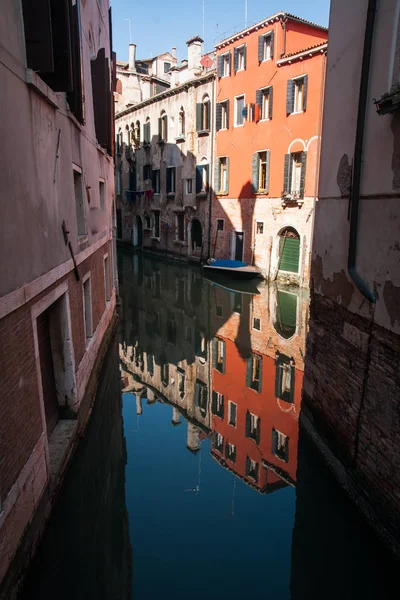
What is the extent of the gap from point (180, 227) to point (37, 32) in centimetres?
2066

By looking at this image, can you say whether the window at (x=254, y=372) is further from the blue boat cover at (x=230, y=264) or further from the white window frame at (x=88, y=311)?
the blue boat cover at (x=230, y=264)

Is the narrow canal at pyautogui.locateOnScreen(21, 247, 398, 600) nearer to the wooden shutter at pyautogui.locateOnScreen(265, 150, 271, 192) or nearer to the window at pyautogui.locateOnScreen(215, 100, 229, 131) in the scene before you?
the wooden shutter at pyautogui.locateOnScreen(265, 150, 271, 192)

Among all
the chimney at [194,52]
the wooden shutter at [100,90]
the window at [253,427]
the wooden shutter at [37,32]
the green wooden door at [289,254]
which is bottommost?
the window at [253,427]

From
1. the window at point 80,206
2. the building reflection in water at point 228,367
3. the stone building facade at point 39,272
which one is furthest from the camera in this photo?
the window at point 80,206

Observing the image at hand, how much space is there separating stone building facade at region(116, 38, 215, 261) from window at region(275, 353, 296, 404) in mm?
13139

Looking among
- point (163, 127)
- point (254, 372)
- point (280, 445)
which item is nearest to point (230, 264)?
point (254, 372)

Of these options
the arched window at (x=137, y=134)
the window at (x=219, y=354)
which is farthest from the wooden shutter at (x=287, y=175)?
the arched window at (x=137, y=134)

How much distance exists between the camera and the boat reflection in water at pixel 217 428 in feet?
15.4

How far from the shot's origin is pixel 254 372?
9.33 meters

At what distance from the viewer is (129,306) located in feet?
47.7

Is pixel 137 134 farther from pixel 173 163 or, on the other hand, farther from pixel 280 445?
pixel 280 445

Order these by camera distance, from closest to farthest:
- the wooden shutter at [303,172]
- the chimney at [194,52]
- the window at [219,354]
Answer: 1. the window at [219,354]
2. the wooden shutter at [303,172]
3. the chimney at [194,52]

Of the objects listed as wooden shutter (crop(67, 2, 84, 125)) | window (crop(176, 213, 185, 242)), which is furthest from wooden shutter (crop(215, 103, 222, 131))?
wooden shutter (crop(67, 2, 84, 125))

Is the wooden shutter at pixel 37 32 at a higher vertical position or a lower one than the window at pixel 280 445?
higher
